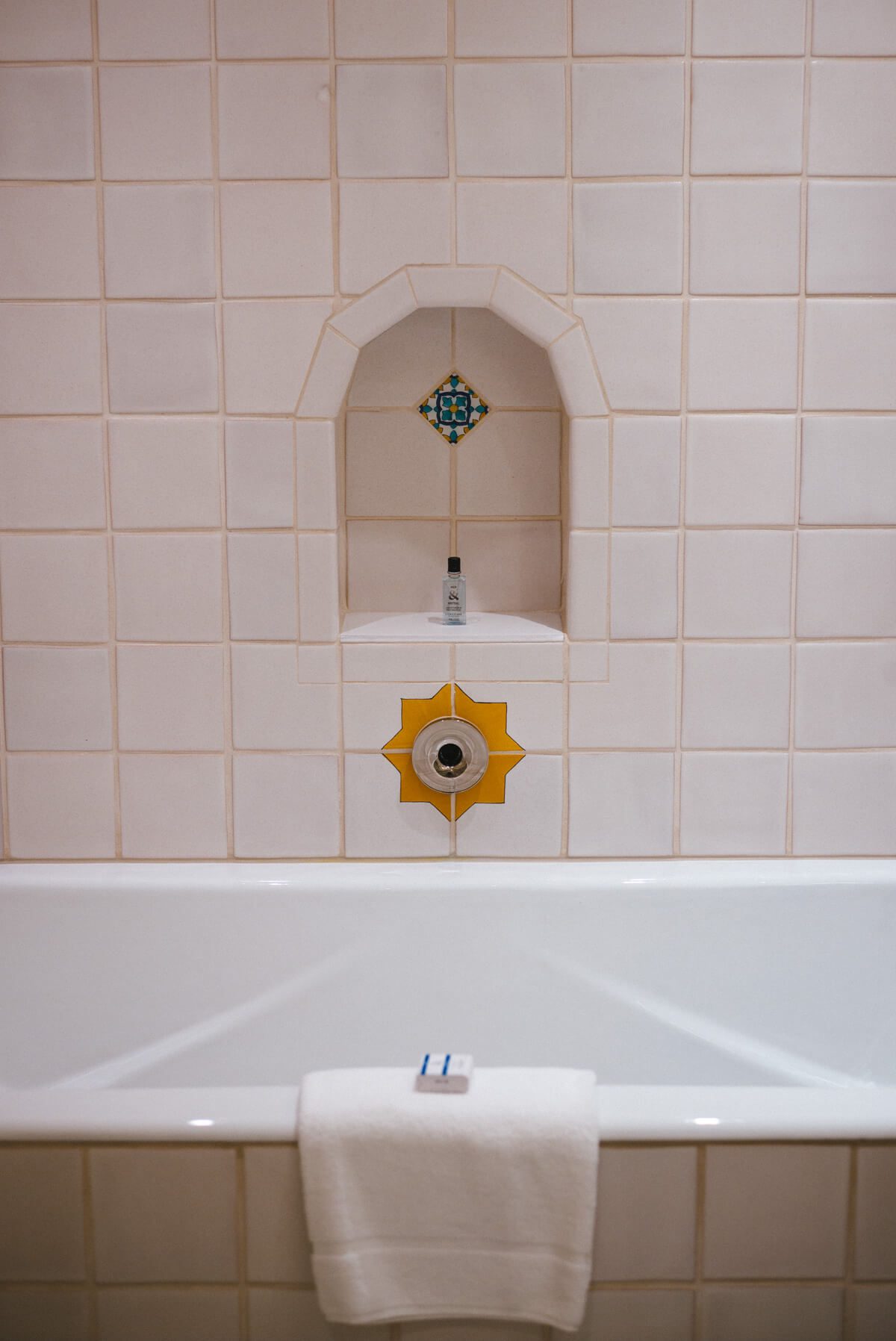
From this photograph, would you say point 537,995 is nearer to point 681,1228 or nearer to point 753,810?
point 753,810

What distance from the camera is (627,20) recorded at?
4.88ft

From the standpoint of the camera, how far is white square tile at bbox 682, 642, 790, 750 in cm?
162

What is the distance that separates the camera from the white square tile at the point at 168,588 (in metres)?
1.59

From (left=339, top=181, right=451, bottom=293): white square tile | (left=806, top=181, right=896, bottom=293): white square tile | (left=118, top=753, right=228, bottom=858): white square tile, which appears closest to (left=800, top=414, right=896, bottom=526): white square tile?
(left=806, top=181, right=896, bottom=293): white square tile

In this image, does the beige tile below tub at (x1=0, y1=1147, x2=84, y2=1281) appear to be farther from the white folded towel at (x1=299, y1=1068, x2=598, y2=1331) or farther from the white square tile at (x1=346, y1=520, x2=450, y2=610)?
the white square tile at (x1=346, y1=520, x2=450, y2=610)

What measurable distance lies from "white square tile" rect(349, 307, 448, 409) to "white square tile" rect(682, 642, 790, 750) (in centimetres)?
61

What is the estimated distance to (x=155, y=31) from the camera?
4.90 ft

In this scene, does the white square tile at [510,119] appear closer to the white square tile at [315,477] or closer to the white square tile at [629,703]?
the white square tile at [315,477]

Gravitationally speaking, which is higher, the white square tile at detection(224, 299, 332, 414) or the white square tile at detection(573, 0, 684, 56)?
the white square tile at detection(573, 0, 684, 56)

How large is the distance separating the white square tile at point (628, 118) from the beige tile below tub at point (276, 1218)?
4.34ft

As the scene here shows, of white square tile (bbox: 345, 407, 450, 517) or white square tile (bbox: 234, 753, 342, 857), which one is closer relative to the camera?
white square tile (bbox: 234, 753, 342, 857)

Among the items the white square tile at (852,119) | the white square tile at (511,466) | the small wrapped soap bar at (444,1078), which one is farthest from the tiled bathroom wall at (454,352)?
the small wrapped soap bar at (444,1078)

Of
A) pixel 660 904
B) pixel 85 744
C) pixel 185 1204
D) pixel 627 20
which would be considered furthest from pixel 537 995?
pixel 627 20

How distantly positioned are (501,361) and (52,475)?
72 cm
